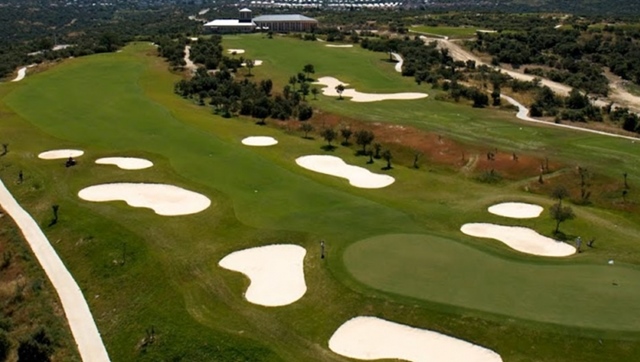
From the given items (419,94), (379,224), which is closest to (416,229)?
(379,224)

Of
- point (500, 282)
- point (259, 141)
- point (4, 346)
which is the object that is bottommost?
point (4, 346)

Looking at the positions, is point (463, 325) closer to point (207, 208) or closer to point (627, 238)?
point (627, 238)

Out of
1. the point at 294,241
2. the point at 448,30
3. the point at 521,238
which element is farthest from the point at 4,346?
the point at 448,30

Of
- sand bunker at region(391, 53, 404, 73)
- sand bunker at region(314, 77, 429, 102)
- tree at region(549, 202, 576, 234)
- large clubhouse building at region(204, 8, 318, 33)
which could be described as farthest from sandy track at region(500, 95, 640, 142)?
large clubhouse building at region(204, 8, 318, 33)

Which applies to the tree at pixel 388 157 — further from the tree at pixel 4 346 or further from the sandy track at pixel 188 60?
the sandy track at pixel 188 60

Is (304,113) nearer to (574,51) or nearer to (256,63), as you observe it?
(256,63)

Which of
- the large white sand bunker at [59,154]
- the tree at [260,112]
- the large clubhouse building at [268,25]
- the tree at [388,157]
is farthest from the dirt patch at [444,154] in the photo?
the large clubhouse building at [268,25]
